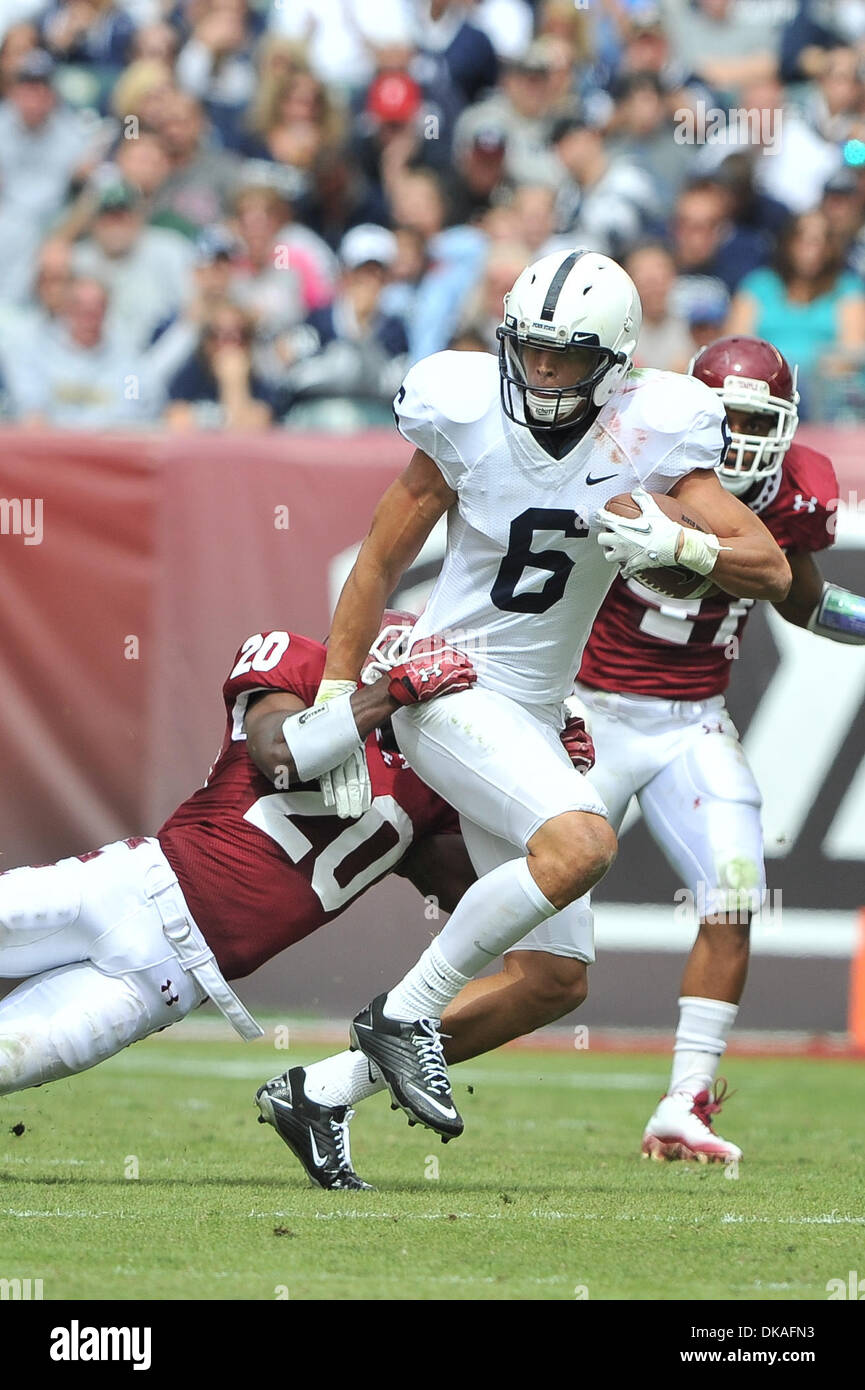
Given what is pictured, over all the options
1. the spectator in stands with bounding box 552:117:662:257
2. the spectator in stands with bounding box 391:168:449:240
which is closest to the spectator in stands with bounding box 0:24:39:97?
the spectator in stands with bounding box 391:168:449:240

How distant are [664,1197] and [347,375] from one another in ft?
15.0

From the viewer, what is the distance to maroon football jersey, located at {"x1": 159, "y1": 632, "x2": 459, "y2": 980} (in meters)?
4.28

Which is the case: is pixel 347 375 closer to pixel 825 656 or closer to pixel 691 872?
pixel 825 656

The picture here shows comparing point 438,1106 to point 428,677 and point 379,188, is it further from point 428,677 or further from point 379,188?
point 379,188

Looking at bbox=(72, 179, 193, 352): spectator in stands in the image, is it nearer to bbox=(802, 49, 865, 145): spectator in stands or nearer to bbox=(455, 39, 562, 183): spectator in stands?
bbox=(455, 39, 562, 183): spectator in stands

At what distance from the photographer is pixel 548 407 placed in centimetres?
402

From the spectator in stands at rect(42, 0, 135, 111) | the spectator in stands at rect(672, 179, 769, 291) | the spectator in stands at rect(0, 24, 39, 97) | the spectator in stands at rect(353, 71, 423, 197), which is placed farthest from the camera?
the spectator in stands at rect(42, 0, 135, 111)

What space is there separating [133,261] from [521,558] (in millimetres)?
5156

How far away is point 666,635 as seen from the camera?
5219 mm

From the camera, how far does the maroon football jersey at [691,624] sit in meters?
5.08

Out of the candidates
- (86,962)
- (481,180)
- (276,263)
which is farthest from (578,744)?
(481,180)

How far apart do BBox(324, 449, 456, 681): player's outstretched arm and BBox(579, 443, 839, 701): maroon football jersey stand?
43.2 inches

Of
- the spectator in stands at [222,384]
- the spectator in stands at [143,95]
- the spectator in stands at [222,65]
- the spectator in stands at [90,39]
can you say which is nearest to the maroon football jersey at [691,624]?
the spectator in stands at [222,384]

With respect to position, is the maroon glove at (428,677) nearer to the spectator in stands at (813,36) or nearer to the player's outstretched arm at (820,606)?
the player's outstretched arm at (820,606)
